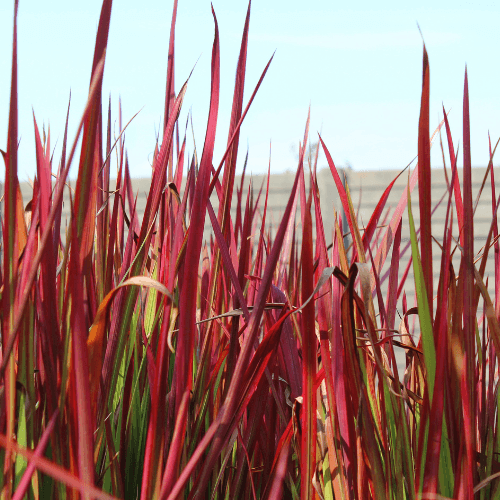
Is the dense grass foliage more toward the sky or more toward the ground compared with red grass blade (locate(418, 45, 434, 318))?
more toward the ground

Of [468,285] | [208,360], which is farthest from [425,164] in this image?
[208,360]

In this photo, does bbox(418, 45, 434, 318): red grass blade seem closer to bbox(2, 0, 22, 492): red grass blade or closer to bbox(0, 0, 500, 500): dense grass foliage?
bbox(0, 0, 500, 500): dense grass foliage

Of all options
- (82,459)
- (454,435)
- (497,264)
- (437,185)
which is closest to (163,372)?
(82,459)

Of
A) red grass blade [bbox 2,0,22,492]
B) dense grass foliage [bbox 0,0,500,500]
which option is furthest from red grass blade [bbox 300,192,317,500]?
red grass blade [bbox 2,0,22,492]

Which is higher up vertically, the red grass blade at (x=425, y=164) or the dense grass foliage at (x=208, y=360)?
the red grass blade at (x=425, y=164)

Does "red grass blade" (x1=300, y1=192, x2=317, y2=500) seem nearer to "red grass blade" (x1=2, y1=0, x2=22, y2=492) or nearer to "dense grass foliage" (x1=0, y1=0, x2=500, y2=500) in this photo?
"dense grass foliage" (x1=0, y1=0, x2=500, y2=500)

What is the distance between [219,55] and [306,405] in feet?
0.60

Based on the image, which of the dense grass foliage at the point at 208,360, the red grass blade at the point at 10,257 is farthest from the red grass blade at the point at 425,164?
the red grass blade at the point at 10,257

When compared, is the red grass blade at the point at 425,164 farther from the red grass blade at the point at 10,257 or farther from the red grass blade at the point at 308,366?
the red grass blade at the point at 10,257

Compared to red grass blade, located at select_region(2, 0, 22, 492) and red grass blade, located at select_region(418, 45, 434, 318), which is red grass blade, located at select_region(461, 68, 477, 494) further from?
red grass blade, located at select_region(2, 0, 22, 492)

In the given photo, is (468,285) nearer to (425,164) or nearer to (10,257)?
(425,164)

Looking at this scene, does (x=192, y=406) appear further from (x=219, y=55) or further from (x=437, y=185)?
(x=437, y=185)

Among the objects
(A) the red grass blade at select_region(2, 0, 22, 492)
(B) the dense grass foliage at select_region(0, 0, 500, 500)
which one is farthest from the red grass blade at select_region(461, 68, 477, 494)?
(A) the red grass blade at select_region(2, 0, 22, 492)

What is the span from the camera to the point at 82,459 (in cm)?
19
